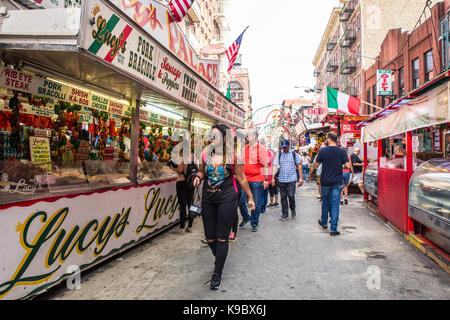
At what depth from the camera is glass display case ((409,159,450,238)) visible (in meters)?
4.21

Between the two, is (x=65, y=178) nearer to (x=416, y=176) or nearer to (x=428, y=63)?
(x=416, y=176)

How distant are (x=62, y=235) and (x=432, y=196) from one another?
205 inches

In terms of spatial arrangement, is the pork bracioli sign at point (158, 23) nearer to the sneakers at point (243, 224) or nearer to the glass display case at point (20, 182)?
the glass display case at point (20, 182)

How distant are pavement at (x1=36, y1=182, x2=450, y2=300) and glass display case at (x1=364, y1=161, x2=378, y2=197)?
261 cm

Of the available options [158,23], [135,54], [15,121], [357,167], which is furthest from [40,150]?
[357,167]

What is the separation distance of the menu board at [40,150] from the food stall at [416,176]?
5.61 m

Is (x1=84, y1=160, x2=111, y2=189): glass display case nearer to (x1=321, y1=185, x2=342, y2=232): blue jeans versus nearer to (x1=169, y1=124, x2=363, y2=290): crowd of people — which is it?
(x1=169, y1=124, x2=363, y2=290): crowd of people

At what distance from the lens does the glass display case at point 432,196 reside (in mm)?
4211

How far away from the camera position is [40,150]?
4484 mm

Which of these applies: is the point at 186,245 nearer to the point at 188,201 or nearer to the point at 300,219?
the point at 188,201

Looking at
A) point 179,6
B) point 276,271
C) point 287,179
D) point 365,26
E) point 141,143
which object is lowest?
point 276,271

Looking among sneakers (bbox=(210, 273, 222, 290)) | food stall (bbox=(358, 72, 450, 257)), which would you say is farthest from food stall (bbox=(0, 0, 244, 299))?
food stall (bbox=(358, 72, 450, 257))

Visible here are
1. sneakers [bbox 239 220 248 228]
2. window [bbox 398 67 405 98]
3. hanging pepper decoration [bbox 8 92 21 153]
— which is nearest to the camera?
hanging pepper decoration [bbox 8 92 21 153]
